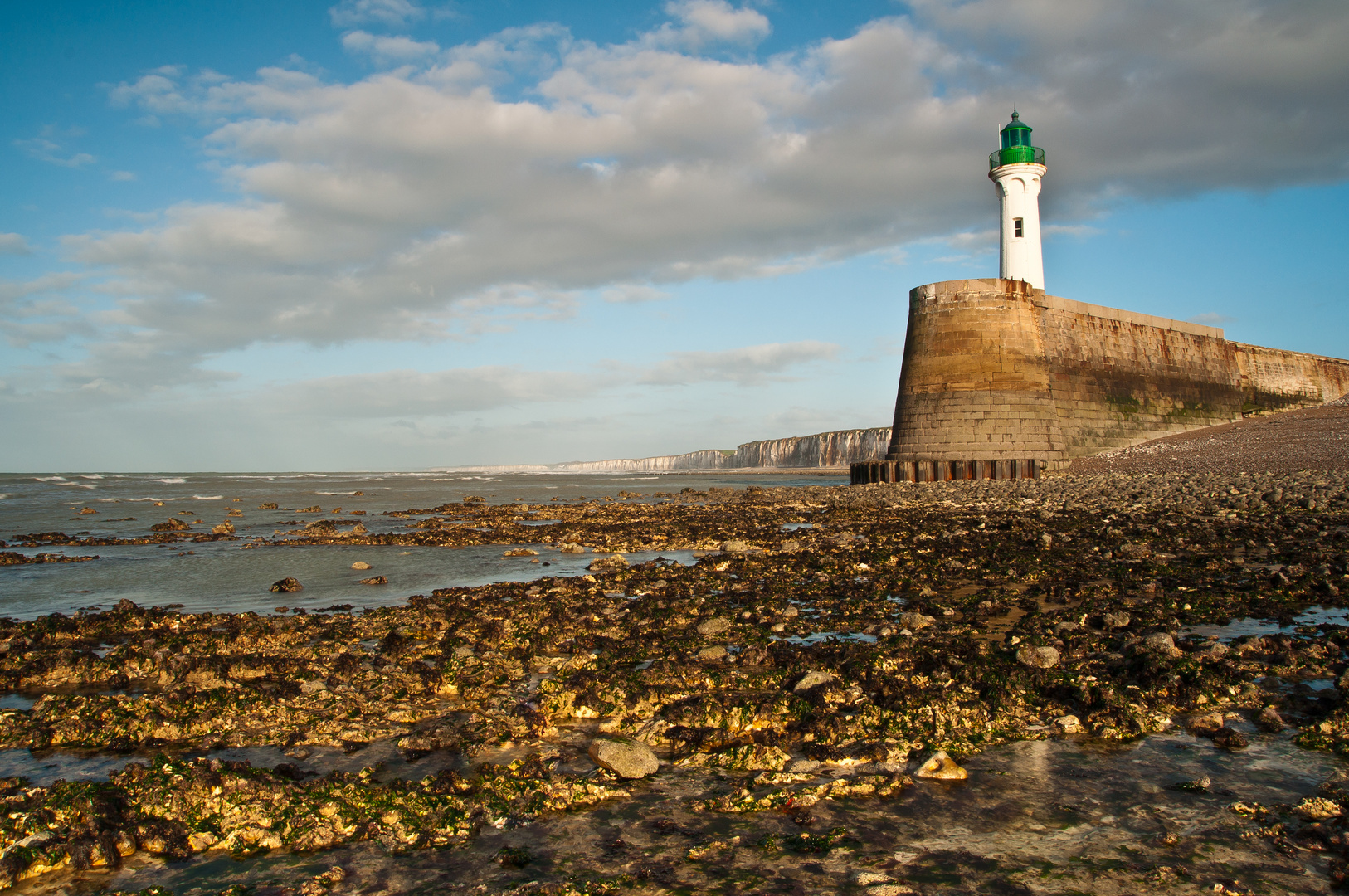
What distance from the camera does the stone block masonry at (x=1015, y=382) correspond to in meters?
25.0

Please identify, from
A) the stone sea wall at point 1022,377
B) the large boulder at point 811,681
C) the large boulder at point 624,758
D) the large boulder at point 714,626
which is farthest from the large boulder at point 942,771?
the stone sea wall at point 1022,377

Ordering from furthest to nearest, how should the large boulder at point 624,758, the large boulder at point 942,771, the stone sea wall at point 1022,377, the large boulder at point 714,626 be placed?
the stone sea wall at point 1022,377 → the large boulder at point 714,626 → the large boulder at point 624,758 → the large boulder at point 942,771

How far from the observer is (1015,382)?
2523 cm

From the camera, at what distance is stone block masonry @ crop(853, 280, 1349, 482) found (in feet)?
82.1

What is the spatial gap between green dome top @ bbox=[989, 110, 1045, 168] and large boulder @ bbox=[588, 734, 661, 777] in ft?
116

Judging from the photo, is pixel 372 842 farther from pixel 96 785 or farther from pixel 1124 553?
pixel 1124 553

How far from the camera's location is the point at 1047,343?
26.6 m

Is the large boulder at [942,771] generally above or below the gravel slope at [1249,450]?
below

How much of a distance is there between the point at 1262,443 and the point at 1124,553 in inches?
824

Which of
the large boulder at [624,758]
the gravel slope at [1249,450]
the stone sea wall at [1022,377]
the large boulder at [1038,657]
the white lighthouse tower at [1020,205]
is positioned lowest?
the large boulder at [624,758]

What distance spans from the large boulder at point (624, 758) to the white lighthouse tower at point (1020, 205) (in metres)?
33.1

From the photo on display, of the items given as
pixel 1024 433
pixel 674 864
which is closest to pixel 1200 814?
pixel 674 864

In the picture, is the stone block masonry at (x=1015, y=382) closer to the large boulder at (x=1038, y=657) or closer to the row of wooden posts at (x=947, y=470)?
the row of wooden posts at (x=947, y=470)

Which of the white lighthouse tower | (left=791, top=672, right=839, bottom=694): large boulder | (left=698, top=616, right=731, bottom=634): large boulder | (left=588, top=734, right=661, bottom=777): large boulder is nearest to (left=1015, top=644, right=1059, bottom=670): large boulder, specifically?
(left=791, top=672, right=839, bottom=694): large boulder
